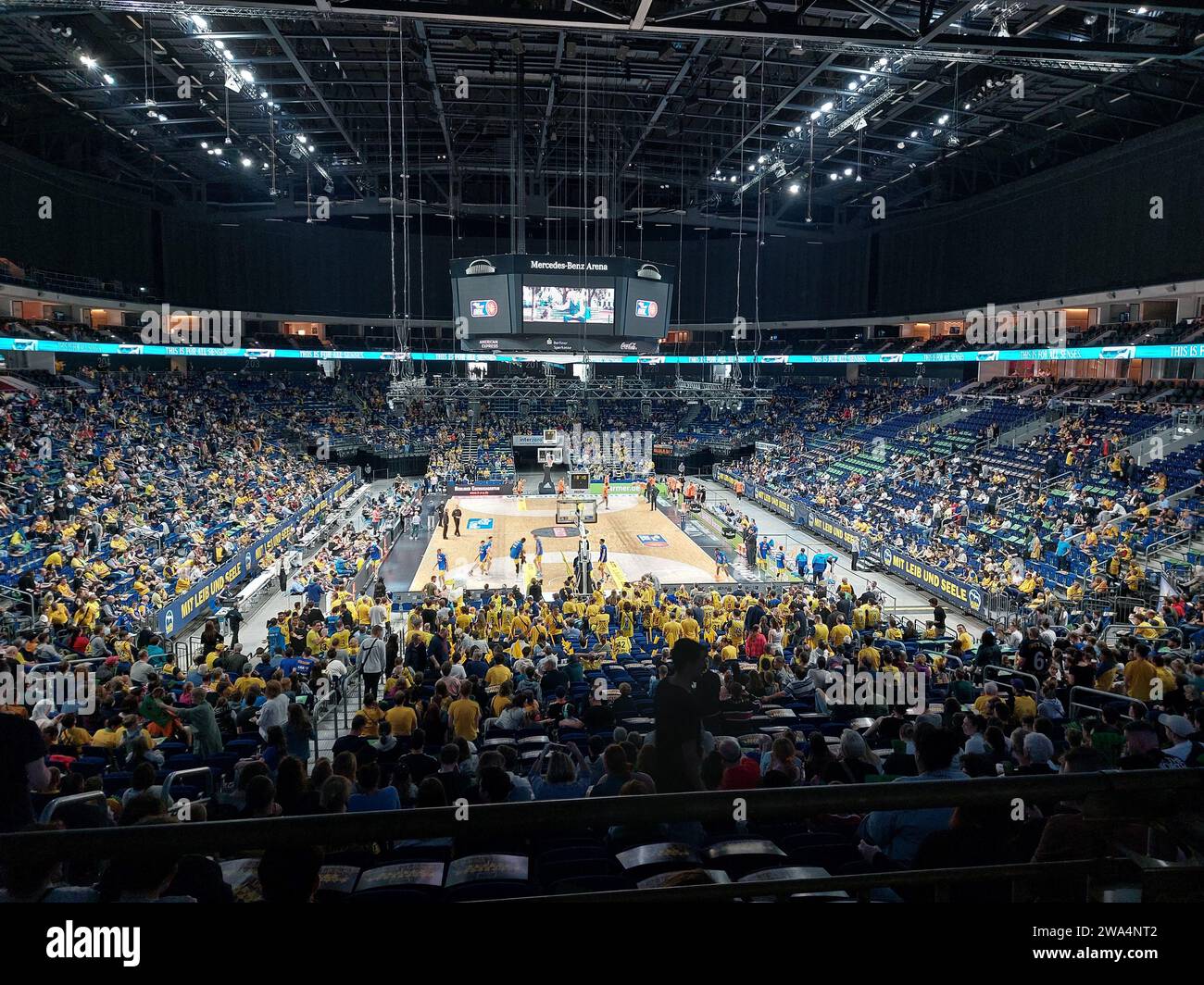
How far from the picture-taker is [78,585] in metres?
17.2

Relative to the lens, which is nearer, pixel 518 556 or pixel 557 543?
pixel 518 556

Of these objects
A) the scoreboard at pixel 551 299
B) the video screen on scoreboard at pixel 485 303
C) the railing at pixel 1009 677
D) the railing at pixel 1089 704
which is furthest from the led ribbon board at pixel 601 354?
the railing at pixel 1089 704

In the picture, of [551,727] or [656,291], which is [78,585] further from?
[656,291]

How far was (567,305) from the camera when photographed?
2706 centimetres

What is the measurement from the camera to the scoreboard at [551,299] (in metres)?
26.5

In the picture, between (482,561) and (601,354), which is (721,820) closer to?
(482,561)

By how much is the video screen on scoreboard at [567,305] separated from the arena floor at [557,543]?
27.2 feet

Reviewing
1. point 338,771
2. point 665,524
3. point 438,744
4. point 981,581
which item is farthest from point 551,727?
point 665,524

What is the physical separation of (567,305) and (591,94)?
861cm

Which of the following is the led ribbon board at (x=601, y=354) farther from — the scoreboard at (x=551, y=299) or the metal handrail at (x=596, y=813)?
the metal handrail at (x=596, y=813)

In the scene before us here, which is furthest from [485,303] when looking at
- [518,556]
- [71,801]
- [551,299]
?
[71,801]
